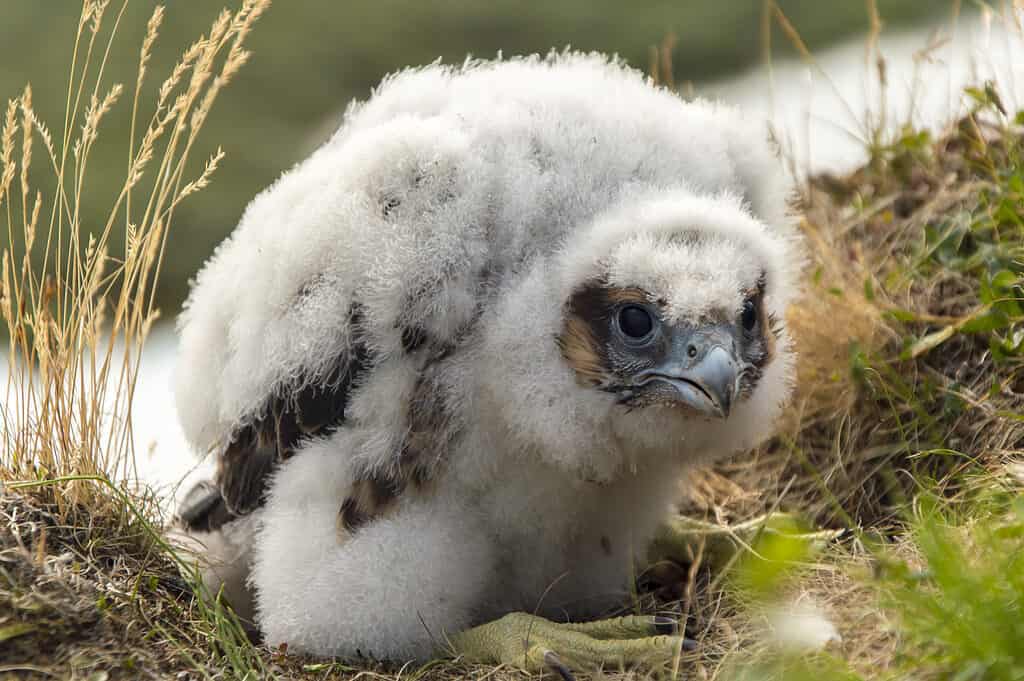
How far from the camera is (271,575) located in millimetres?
3238

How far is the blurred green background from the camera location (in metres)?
8.15

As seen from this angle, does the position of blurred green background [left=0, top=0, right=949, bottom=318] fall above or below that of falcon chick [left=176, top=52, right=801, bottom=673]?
above

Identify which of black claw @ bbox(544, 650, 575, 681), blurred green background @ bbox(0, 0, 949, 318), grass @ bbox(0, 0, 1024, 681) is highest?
blurred green background @ bbox(0, 0, 949, 318)

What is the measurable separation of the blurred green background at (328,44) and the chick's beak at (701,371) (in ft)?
17.5

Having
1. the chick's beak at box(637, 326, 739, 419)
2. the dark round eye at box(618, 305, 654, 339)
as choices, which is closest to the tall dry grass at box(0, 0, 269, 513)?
the dark round eye at box(618, 305, 654, 339)

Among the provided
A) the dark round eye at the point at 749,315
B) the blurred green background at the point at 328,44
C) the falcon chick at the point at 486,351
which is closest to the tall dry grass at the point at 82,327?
the falcon chick at the point at 486,351

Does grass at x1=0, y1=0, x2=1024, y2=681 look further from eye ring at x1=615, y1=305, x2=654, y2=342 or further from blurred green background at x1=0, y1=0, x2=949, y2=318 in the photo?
blurred green background at x1=0, y1=0, x2=949, y2=318

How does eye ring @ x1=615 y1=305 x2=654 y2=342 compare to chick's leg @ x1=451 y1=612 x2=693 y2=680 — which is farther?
chick's leg @ x1=451 y1=612 x2=693 y2=680

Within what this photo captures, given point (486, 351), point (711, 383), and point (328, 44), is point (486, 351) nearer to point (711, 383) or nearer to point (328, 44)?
point (711, 383)

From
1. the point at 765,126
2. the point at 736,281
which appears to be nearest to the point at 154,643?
the point at 736,281

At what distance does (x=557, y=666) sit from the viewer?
2.99m

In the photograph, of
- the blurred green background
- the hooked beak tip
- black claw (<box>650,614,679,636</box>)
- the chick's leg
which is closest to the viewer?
the hooked beak tip

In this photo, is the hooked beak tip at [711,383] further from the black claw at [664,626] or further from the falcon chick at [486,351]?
the black claw at [664,626]

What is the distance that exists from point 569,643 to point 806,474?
130cm
